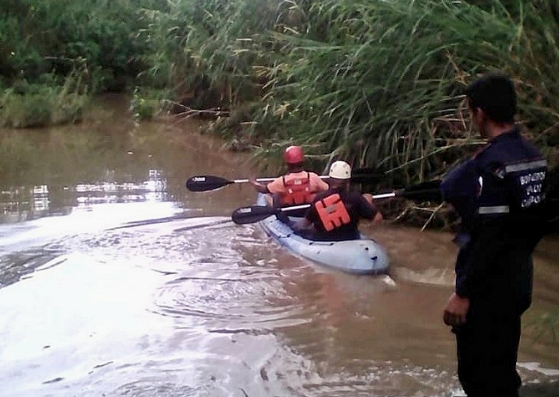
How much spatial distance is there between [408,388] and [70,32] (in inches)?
838

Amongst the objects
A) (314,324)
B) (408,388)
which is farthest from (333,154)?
(408,388)

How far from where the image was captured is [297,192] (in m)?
8.42

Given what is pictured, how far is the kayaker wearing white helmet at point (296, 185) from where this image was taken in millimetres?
8336

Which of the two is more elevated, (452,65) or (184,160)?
(452,65)

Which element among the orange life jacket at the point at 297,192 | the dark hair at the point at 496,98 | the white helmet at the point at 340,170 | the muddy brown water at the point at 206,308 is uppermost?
the dark hair at the point at 496,98

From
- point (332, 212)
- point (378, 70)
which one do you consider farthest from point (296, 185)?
point (378, 70)

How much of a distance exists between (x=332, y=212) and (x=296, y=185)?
33.1 inches

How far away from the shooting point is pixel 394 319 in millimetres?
6453

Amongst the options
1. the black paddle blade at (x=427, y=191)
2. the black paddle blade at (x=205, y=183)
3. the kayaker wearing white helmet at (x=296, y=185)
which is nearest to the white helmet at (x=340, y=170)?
the kayaker wearing white helmet at (x=296, y=185)

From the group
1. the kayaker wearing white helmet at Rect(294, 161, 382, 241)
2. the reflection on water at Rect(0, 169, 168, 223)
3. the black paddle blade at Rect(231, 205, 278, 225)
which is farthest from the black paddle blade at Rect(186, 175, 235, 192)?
the kayaker wearing white helmet at Rect(294, 161, 382, 241)

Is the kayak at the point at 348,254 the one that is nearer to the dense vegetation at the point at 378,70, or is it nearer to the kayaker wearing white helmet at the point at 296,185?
the kayaker wearing white helmet at the point at 296,185

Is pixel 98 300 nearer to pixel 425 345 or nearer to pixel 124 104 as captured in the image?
pixel 425 345

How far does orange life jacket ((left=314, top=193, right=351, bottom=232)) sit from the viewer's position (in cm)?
757

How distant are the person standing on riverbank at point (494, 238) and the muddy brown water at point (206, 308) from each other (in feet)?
3.13
